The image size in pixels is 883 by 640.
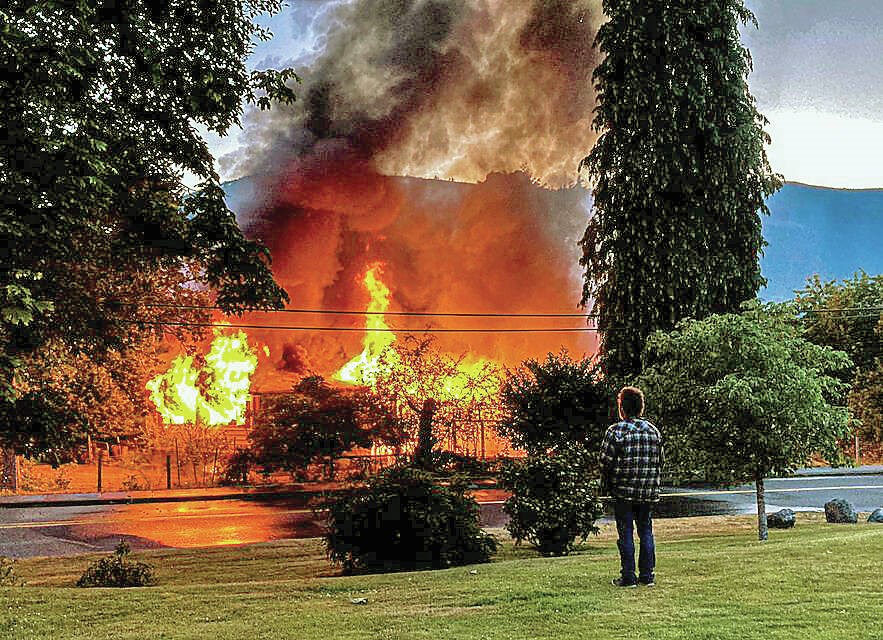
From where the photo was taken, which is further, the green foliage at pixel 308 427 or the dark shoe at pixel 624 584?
the green foliage at pixel 308 427

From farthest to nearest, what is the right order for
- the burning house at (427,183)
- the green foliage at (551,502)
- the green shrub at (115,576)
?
1. the burning house at (427,183)
2. the green foliage at (551,502)
3. the green shrub at (115,576)

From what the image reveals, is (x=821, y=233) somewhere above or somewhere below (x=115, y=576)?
above

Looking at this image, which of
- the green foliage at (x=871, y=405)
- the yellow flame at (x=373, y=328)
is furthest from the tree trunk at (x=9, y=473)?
the green foliage at (x=871, y=405)

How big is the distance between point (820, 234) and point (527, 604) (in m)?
50.4

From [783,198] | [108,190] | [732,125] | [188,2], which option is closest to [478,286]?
[732,125]

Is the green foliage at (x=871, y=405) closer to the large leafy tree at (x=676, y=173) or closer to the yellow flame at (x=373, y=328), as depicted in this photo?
the large leafy tree at (x=676, y=173)

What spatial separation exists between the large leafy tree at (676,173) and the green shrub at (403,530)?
16.0m

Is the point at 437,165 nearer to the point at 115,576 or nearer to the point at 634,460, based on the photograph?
the point at 115,576

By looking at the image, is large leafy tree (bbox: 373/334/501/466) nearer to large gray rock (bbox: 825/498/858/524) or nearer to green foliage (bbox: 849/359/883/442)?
green foliage (bbox: 849/359/883/442)

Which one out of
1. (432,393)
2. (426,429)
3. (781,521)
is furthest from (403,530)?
(432,393)

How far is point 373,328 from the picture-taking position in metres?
38.4

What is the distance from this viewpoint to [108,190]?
35.2ft

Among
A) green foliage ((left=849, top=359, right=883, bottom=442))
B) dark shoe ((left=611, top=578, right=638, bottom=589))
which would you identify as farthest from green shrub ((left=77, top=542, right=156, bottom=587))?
green foliage ((left=849, top=359, right=883, bottom=442))

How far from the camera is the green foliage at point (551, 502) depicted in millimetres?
13828
